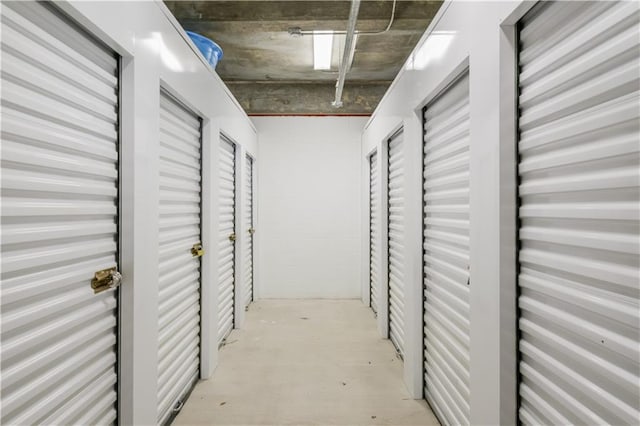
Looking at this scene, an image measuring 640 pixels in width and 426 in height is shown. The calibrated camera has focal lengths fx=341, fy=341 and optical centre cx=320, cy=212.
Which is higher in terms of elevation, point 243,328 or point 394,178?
point 394,178

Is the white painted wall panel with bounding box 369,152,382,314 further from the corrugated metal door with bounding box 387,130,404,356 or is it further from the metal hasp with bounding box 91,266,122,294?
the metal hasp with bounding box 91,266,122,294

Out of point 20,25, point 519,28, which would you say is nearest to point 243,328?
point 20,25

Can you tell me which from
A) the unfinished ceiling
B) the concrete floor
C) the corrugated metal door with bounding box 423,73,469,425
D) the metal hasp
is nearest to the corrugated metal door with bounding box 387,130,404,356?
the concrete floor

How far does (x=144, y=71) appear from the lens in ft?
5.65

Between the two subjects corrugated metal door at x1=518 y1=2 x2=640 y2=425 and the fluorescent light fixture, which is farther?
the fluorescent light fixture

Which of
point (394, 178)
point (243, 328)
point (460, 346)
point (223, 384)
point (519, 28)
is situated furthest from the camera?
point (243, 328)

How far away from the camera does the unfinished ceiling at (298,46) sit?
3.17 m

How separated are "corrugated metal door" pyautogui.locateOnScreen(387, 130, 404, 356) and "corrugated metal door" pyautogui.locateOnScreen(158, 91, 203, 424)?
1772 mm

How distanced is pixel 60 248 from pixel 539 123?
1.85 meters

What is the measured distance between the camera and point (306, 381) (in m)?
2.76

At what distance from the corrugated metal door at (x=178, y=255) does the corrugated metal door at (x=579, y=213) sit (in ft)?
6.25

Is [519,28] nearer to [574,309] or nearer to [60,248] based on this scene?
[574,309]

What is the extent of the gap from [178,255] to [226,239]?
129cm

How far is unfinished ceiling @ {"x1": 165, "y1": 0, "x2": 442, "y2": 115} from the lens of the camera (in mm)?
3166
